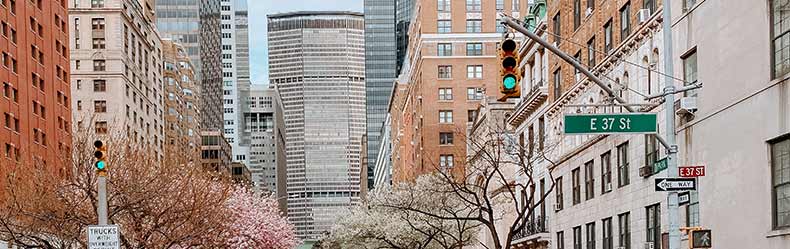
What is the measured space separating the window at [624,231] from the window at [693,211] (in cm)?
626

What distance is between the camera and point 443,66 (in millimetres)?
107062

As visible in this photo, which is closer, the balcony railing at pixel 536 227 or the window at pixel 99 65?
the balcony railing at pixel 536 227

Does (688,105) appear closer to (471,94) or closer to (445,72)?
(471,94)

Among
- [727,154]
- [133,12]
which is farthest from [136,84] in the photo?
[727,154]

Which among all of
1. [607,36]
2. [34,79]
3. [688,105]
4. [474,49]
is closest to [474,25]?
[474,49]

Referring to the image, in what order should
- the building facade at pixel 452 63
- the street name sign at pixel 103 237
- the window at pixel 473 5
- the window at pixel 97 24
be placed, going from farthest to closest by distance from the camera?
the window at pixel 97 24, the window at pixel 473 5, the building facade at pixel 452 63, the street name sign at pixel 103 237

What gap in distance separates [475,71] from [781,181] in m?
85.5

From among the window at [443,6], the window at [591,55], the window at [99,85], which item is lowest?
the window at [591,55]

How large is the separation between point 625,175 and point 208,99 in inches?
6614

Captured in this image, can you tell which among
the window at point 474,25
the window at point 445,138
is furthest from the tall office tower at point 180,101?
the window at point 474,25

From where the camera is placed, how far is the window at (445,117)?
107494 millimetres

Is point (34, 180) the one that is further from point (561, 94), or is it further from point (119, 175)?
point (561, 94)

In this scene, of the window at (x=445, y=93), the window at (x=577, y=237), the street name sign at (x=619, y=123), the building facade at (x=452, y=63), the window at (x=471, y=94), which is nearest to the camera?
the street name sign at (x=619, y=123)

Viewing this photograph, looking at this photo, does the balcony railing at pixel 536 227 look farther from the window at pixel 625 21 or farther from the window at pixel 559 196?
the window at pixel 625 21
